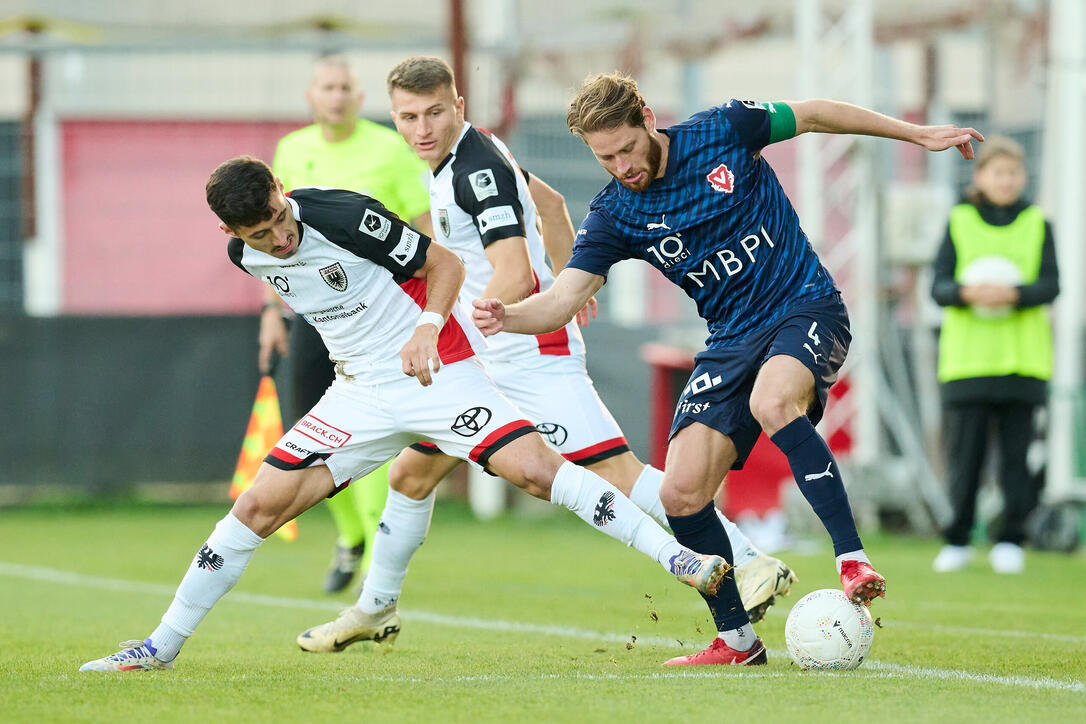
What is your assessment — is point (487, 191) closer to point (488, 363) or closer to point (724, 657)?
point (488, 363)

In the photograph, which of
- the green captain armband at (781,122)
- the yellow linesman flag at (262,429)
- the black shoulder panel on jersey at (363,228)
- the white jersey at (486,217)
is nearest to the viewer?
the black shoulder panel on jersey at (363,228)

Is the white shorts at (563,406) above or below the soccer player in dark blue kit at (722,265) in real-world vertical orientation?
below

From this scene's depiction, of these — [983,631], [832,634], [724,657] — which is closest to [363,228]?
[724,657]

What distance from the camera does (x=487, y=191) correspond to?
18.4 ft

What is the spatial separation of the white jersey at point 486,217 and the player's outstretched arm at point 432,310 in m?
0.56

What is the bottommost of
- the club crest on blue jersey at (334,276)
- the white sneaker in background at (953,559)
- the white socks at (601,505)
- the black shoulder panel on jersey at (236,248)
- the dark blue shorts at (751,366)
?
the white sneaker in background at (953,559)

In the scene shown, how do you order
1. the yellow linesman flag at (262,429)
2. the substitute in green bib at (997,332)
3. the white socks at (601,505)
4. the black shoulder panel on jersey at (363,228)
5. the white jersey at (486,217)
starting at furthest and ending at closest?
the substitute in green bib at (997,332) → the yellow linesman flag at (262,429) → the white jersey at (486,217) → the black shoulder panel on jersey at (363,228) → the white socks at (601,505)

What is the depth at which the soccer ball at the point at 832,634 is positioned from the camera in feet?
15.4

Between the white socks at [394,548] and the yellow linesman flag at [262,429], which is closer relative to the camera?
the white socks at [394,548]

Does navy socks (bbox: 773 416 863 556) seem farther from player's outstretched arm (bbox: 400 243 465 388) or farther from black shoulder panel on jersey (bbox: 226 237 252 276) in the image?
black shoulder panel on jersey (bbox: 226 237 252 276)

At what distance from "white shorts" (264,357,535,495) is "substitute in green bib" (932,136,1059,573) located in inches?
191

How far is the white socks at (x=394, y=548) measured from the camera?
5559mm

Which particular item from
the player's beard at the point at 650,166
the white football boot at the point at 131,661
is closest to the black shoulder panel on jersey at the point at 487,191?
the player's beard at the point at 650,166

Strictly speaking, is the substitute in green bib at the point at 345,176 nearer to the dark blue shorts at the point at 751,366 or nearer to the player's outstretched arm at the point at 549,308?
the player's outstretched arm at the point at 549,308
